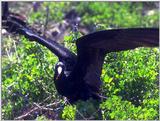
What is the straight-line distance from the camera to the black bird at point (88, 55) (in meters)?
4.84

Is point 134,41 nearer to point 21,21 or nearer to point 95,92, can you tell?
point 95,92

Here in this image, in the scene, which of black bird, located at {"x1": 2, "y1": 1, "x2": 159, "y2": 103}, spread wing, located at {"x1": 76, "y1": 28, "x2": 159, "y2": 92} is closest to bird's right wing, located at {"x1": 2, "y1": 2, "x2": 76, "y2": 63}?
black bird, located at {"x1": 2, "y1": 1, "x2": 159, "y2": 103}

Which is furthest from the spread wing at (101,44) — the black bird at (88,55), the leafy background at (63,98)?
the leafy background at (63,98)

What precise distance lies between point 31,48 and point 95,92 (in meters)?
0.78

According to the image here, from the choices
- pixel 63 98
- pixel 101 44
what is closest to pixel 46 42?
pixel 63 98

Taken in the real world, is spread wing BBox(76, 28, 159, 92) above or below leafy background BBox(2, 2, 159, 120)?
above

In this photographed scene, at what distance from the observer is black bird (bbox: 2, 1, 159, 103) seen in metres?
4.84

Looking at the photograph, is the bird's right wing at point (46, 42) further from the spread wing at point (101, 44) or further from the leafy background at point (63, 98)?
the spread wing at point (101, 44)

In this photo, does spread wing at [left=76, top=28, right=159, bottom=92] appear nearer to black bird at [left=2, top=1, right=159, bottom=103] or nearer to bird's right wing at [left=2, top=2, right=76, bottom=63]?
black bird at [left=2, top=1, right=159, bottom=103]

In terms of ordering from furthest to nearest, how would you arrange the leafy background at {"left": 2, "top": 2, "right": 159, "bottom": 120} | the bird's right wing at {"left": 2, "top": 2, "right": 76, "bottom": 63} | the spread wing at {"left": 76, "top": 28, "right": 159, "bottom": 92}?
the bird's right wing at {"left": 2, "top": 2, "right": 76, "bottom": 63}, the leafy background at {"left": 2, "top": 2, "right": 159, "bottom": 120}, the spread wing at {"left": 76, "top": 28, "right": 159, "bottom": 92}

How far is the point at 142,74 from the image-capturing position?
5285 millimetres

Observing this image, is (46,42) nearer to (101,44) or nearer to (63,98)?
(63,98)

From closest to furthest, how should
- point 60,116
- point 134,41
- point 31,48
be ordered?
point 134,41 < point 60,116 < point 31,48

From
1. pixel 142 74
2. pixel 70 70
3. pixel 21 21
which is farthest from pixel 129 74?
pixel 21 21
